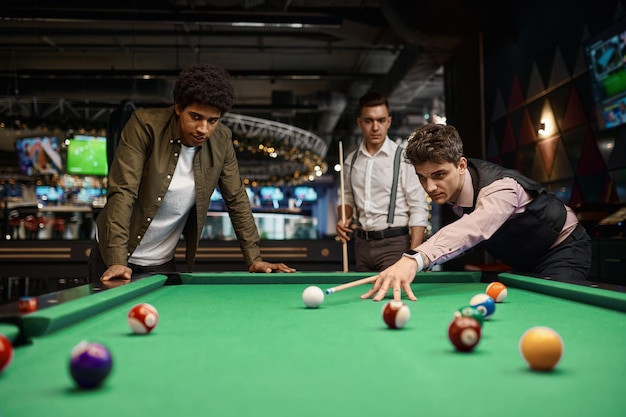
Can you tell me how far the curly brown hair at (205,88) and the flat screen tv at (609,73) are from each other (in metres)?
3.53

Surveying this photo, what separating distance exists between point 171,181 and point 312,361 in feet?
6.26

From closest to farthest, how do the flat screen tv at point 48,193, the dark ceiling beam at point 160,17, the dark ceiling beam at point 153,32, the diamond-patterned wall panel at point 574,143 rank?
the diamond-patterned wall panel at point 574,143 → the dark ceiling beam at point 160,17 → the dark ceiling beam at point 153,32 → the flat screen tv at point 48,193

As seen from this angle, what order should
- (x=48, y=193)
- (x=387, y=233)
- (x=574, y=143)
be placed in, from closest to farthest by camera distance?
(x=387, y=233) → (x=574, y=143) → (x=48, y=193)

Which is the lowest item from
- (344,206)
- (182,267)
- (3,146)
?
(182,267)

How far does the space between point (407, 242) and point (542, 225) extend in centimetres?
127

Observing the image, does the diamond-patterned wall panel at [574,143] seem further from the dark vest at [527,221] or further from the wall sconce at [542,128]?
the dark vest at [527,221]

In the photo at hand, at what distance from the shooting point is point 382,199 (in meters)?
3.89

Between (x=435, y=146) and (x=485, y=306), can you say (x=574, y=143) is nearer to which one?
(x=435, y=146)

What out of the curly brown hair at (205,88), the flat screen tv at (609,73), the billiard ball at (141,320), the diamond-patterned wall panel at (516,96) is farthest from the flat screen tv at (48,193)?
the billiard ball at (141,320)

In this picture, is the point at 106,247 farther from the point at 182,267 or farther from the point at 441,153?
the point at 182,267

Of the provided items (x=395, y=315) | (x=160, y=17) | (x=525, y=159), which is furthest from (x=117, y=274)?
(x=525, y=159)

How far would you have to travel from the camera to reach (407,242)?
3.85 metres

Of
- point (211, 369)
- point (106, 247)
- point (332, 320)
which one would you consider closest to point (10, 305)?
point (211, 369)

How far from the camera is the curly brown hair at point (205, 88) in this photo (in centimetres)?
265
